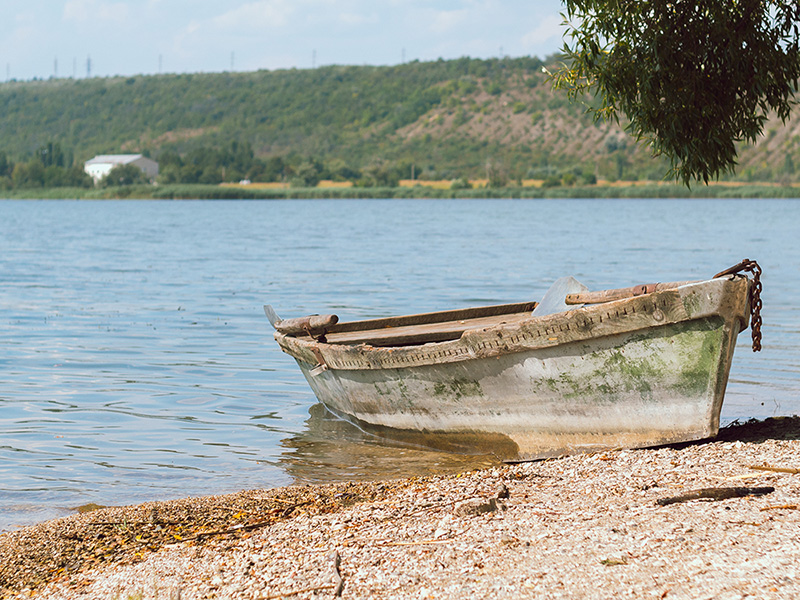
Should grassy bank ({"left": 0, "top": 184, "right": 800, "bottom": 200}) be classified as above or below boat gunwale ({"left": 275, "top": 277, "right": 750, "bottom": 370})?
above

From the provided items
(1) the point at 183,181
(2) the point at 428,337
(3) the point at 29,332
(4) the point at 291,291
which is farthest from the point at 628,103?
(1) the point at 183,181

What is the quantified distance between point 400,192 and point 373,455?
12267 cm

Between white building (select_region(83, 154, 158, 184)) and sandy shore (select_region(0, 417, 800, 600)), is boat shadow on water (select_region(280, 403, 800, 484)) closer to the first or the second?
sandy shore (select_region(0, 417, 800, 600))

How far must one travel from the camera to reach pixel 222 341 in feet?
59.2

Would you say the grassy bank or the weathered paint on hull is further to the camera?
the grassy bank

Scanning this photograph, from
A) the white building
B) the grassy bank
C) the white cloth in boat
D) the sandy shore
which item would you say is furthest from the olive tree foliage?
the white building

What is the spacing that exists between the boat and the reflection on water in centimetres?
12

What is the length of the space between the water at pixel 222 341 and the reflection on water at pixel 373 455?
34 mm

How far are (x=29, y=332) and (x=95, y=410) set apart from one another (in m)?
7.66

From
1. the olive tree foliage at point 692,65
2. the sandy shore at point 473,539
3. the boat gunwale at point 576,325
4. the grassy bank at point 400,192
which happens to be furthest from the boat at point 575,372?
the grassy bank at point 400,192

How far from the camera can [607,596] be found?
4703mm

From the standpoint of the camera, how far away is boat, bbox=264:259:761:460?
24.3 ft

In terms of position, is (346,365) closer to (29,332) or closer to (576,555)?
(576,555)

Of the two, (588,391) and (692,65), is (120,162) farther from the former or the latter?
(588,391)
